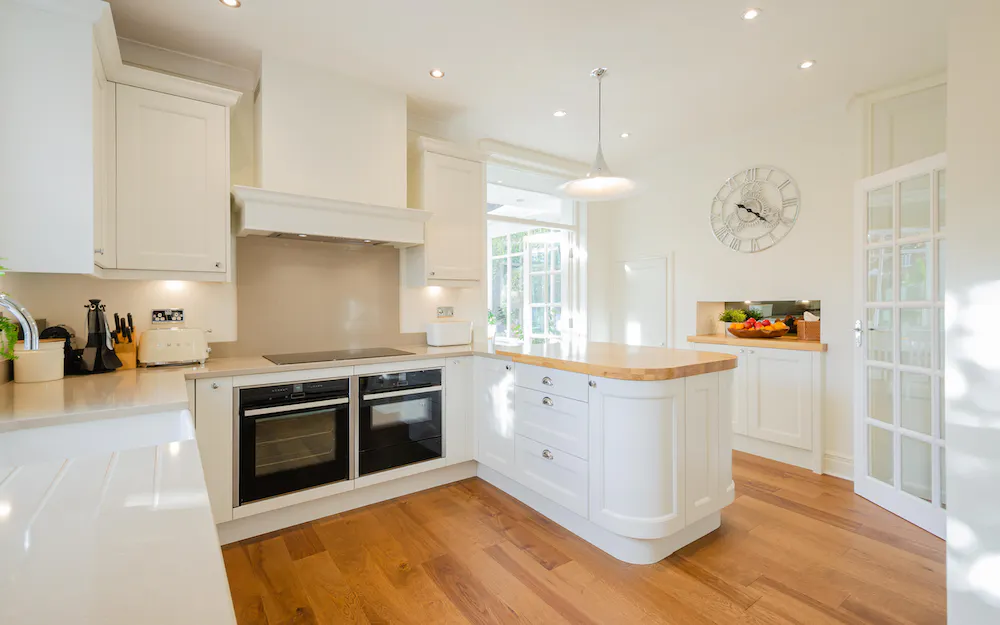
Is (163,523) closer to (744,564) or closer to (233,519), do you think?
(233,519)

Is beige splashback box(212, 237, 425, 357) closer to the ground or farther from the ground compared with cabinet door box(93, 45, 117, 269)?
closer to the ground

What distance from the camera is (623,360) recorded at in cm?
234

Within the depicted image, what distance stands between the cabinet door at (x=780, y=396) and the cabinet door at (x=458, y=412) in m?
2.17

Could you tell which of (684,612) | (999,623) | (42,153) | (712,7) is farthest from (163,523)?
(712,7)

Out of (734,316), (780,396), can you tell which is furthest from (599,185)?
(780,396)

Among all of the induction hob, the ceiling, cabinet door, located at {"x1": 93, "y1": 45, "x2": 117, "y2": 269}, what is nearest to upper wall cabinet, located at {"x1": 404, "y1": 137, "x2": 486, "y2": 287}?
the ceiling

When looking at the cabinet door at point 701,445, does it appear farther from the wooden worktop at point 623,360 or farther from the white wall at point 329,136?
the white wall at point 329,136

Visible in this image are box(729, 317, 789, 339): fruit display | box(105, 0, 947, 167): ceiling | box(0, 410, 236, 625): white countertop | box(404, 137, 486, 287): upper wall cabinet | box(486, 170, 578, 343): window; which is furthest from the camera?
box(486, 170, 578, 343): window

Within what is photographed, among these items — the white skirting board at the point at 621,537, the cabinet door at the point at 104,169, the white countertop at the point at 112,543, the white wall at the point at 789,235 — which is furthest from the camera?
the white wall at the point at 789,235

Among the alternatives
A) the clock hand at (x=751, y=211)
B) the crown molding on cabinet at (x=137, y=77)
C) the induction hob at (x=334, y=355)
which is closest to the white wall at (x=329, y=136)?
→ the crown molding on cabinet at (x=137, y=77)

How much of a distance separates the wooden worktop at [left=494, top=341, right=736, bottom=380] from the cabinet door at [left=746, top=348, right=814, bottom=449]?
1302 millimetres

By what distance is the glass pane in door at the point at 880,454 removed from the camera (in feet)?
9.08

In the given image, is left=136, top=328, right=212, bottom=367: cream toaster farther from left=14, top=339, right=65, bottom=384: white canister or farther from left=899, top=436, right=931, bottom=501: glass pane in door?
left=899, top=436, right=931, bottom=501: glass pane in door

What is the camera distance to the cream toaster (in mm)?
2422
